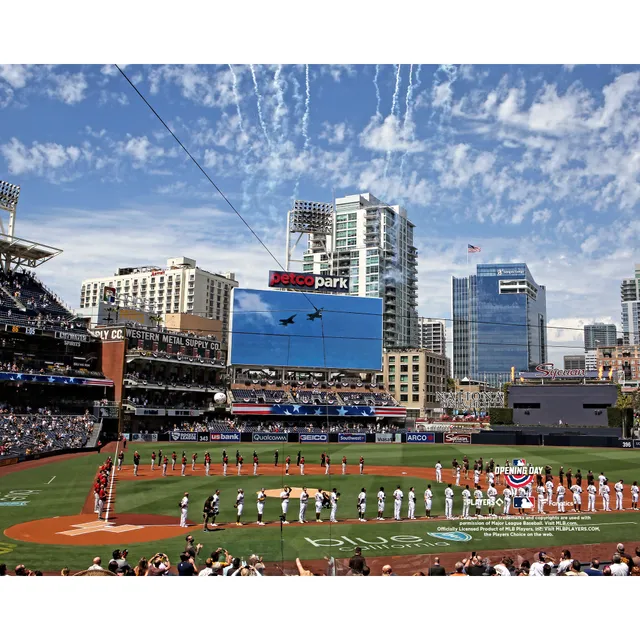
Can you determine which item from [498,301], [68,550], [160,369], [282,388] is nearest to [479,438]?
[282,388]

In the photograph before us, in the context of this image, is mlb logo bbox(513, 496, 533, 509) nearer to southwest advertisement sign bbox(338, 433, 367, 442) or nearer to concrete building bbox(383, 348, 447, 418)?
southwest advertisement sign bbox(338, 433, 367, 442)

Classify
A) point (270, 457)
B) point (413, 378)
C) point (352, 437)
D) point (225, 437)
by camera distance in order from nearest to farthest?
1. point (270, 457)
2. point (225, 437)
3. point (352, 437)
4. point (413, 378)

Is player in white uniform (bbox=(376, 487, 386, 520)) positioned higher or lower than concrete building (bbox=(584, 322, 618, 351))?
lower

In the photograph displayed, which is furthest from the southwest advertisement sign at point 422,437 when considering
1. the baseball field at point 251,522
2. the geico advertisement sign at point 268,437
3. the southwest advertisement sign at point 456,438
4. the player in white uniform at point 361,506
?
the player in white uniform at point 361,506

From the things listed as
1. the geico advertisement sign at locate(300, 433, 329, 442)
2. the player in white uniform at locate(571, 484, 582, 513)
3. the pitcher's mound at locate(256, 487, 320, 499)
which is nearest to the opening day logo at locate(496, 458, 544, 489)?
the player in white uniform at locate(571, 484, 582, 513)

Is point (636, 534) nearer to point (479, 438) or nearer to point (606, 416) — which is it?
point (479, 438)

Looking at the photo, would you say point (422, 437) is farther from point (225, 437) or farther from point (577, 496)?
point (577, 496)

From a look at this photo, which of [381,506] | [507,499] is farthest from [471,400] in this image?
[381,506]
